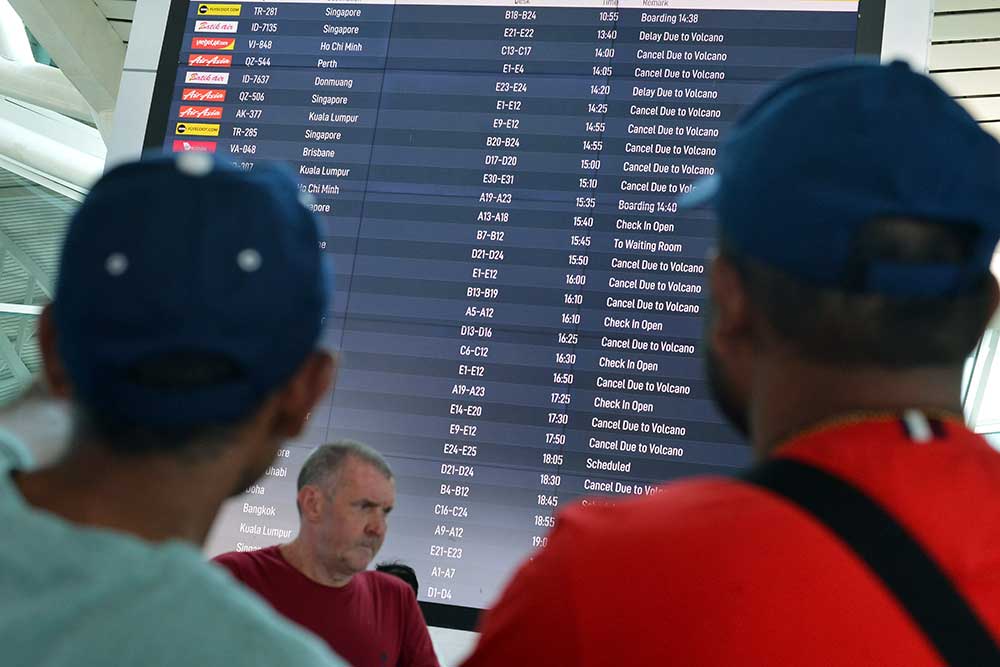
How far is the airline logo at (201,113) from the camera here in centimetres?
344

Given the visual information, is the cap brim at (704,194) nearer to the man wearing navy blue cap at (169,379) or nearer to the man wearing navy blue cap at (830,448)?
the man wearing navy blue cap at (830,448)

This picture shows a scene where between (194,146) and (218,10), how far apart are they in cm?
45

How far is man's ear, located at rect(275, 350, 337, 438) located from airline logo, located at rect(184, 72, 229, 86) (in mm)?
2478

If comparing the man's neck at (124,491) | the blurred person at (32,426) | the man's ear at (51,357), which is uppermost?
the man's ear at (51,357)

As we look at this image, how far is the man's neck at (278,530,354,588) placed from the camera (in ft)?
10.6

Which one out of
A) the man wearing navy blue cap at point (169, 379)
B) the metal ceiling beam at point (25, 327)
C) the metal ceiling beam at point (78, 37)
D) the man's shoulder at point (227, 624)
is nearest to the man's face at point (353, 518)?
the man wearing navy blue cap at point (169, 379)

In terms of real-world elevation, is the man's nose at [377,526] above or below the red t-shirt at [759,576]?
below

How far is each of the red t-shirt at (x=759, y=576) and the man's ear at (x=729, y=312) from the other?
0.46 ft

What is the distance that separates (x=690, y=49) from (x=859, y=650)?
8.06ft

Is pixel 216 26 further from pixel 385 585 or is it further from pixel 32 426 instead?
pixel 32 426

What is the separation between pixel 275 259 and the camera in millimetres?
1071

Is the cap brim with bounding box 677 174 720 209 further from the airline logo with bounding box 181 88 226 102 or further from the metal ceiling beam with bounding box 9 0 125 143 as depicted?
the metal ceiling beam with bounding box 9 0 125 143

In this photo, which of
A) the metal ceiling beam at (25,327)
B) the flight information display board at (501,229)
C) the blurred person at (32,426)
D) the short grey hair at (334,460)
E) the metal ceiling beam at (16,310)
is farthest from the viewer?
the metal ceiling beam at (25,327)

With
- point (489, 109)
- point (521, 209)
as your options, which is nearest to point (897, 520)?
point (521, 209)
